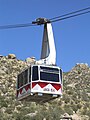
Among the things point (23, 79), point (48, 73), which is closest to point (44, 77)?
point (48, 73)

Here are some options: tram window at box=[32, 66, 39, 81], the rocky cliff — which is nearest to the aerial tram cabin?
tram window at box=[32, 66, 39, 81]

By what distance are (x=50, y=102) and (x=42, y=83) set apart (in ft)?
140

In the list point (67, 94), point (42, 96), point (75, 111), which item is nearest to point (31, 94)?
point (42, 96)

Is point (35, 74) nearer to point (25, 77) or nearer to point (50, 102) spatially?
point (25, 77)

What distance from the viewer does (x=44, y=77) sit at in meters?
29.1

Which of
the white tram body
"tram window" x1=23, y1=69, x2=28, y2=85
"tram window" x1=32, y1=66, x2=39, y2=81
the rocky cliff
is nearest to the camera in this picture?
the white tram body

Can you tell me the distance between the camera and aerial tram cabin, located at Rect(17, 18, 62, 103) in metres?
28.7

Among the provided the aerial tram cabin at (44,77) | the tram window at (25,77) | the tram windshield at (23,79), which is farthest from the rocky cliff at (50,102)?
the aerial tram cabin at (44,77)

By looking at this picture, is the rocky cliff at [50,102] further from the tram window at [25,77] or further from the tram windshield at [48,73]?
the tram windshield at [48,73]

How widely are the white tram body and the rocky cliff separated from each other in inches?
1190

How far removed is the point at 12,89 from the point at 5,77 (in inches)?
222

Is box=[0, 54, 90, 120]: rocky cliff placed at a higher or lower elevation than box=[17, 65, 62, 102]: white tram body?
higher

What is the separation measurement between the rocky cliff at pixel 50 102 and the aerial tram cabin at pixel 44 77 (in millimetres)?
29668

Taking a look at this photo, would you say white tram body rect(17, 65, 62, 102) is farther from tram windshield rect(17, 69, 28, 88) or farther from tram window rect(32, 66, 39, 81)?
tram windshield rect(17, 69, 28, 88)
